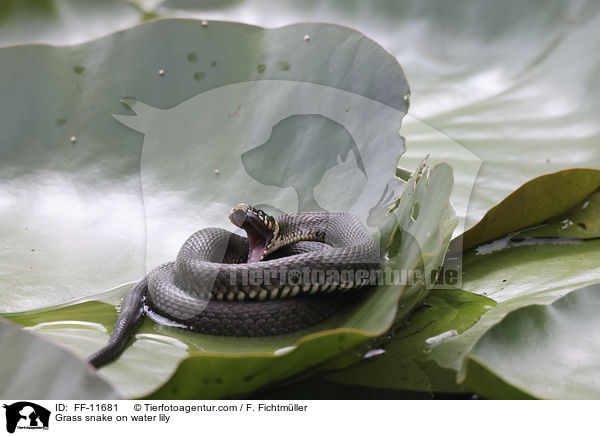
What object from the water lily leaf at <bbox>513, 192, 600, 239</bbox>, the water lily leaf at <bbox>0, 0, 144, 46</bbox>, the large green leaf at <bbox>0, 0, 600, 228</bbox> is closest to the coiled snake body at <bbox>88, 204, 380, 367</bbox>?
the large green leaf at <bbox>0, 0, 600, 228</bbox>

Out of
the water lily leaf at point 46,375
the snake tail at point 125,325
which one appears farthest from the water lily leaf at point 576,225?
the water lily leaf at point 46,375

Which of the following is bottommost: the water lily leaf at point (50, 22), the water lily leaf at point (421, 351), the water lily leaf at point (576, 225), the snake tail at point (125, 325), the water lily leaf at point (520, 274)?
the snake tail at point (125, 325)

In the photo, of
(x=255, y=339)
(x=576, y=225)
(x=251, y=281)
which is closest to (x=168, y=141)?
(x=251, y=281)

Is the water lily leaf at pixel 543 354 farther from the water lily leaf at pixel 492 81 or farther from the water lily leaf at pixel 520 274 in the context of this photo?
the water lily leaf at pixel 492 81

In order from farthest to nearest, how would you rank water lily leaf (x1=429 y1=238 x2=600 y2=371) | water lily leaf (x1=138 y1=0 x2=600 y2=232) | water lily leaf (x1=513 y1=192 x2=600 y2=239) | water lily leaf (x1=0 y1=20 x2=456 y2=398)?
water lily leaf (x1=138 y1=0 x2=600 y2=232)
water lily leaf (x1=513 y1=192 x2=600 y2=239)
water lily leaf (x1=0 y1=20 x2=456 y2=398)
water lily leaf (x1=429 y1=238 x2=600 y2=371)

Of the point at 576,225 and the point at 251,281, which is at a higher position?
the point at 576,225

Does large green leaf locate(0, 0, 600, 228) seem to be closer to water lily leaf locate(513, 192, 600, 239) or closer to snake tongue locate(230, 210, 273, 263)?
water lily leaf locate(513, 192, 600, 239)
